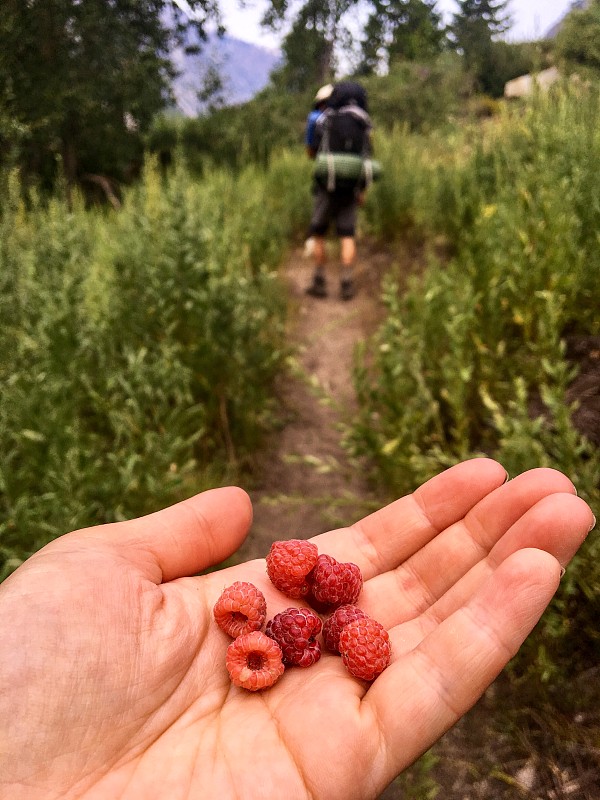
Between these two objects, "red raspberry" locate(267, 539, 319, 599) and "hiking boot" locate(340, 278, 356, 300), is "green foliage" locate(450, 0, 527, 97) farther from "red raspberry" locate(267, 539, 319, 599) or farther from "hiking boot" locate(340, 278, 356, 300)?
"hiking boot" locate(340, 278, 356, 300)

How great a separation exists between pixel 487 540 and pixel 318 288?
13.2 feet

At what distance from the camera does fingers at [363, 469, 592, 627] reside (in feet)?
3.94

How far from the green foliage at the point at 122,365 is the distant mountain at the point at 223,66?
428 mm

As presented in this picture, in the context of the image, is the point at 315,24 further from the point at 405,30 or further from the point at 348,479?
the point at 348,479

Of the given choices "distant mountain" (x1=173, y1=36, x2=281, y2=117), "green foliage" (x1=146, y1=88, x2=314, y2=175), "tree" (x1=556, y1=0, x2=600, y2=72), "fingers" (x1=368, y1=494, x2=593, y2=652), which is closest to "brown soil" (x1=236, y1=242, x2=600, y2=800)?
"fingers" (x1=368, y1=494, x2=593, y2=652)

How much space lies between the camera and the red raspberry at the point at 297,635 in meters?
1.31

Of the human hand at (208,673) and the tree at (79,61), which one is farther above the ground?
the tree at (79,61)

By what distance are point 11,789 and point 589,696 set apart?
129 cm

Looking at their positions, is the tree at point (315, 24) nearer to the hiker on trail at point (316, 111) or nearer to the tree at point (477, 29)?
the tree at point (477, 29)

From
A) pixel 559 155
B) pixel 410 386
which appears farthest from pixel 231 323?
pixel 559 155

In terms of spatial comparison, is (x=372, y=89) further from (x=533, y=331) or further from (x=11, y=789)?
(x=11, y=789)

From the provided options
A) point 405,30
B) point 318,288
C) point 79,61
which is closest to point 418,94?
point 318,288

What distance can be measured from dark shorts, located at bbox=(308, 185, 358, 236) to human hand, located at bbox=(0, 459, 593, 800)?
13.3 ft

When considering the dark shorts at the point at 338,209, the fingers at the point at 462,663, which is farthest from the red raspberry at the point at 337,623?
the dark shorts at the point at 338,209
